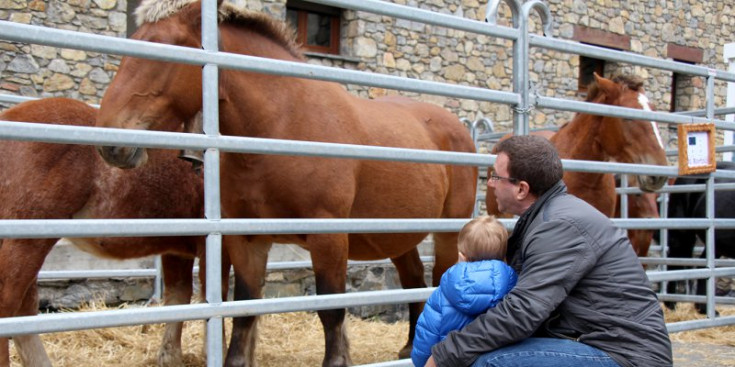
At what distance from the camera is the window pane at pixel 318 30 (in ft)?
38.4

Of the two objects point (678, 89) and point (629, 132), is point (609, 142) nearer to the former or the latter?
point (629, 132)

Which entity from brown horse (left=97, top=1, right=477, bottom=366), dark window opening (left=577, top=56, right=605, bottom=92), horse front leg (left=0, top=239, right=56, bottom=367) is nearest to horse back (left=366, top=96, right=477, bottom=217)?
brown horse (left=97, top=1, right=477, bottom=366)

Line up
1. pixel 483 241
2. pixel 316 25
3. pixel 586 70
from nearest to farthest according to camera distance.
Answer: pixel 483 241
pixel 316 25
pixel 586 70

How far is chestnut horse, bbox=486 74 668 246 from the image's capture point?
18.2 feet

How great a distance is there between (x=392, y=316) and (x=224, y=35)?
509 centimetres

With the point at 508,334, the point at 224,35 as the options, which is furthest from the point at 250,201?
the point at 508,334

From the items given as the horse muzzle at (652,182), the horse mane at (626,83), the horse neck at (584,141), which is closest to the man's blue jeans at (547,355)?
the horse muzzle at (652,182)

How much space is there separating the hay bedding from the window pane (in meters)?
5.95

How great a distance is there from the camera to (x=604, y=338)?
2.61 metres

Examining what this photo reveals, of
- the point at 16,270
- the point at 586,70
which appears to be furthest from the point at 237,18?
the point at 586,70

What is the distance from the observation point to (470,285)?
2625mm

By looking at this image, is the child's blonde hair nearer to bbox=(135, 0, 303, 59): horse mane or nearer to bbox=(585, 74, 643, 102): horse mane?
bbox=(135, 0, 303, 59): horse mane

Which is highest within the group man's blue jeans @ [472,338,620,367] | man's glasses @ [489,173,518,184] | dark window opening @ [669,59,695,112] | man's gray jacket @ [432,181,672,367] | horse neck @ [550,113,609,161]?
dark window opening @ [669,59,695,112]

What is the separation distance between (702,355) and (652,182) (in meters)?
1.23
